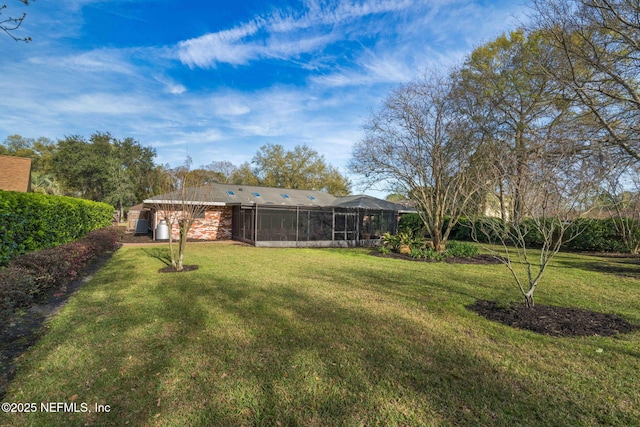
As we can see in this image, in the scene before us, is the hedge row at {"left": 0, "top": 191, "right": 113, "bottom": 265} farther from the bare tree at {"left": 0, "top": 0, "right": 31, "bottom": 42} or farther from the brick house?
the brick house

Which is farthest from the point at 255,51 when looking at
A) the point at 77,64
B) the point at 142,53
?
the point at 77,64

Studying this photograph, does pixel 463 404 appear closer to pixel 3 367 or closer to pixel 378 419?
pixel 378 419

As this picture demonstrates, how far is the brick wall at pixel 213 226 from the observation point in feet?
55.6

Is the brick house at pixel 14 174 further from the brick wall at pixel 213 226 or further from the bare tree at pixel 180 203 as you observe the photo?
the bare tree at pixel 180 203

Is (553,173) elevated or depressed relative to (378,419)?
elevated

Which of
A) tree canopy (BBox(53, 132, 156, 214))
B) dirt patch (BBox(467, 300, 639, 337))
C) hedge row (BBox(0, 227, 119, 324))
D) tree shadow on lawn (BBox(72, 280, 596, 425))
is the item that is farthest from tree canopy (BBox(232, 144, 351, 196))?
tree shadow on lawn (BBox(72, 280, 596, 425))

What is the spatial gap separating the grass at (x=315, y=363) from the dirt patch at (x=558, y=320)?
255 mm

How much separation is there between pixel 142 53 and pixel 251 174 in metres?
A: 26.7

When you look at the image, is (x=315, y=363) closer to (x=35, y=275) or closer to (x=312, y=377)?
(x=312, y=377)

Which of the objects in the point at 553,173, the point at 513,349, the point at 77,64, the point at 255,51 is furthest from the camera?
the point at 255,51

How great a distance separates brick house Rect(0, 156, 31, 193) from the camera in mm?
15359

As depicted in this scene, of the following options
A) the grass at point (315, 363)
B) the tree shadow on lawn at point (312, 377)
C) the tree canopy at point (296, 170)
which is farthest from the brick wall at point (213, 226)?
the tree canopy at point (296, 170)

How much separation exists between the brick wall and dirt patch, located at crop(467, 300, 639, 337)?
49.5ft

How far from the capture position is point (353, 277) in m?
7.60
